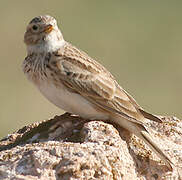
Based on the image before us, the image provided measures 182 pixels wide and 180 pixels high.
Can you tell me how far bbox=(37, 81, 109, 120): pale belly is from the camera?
905 cm

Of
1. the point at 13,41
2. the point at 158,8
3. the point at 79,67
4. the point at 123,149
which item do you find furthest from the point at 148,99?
the point at 123,149

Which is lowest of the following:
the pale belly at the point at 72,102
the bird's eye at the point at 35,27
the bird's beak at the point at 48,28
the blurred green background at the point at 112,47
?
the pale belly at the point at 72,102

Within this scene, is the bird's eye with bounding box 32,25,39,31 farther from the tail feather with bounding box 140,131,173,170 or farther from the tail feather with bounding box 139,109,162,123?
the tail feather with bounding box 140,131,173,170

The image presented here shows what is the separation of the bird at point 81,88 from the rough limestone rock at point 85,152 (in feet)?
0.58

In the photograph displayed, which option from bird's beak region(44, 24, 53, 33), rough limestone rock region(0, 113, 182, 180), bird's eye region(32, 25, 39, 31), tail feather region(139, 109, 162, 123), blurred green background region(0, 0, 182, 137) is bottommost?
rough limestone rock region(0, 113, 182, 180)

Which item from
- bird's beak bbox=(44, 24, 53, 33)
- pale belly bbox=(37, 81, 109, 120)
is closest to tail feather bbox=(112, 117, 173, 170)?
pale belly bbox=(37, 81, 109, 120)

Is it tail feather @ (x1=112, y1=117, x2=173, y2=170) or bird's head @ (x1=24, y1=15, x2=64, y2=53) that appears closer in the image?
tail feather @ (x1=112, y1=117, x2=173, y2=170)

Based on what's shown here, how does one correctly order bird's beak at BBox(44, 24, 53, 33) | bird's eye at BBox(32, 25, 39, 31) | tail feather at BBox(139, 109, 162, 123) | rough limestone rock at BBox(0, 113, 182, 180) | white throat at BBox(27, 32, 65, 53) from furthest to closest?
bird's eye at BBox(32, 25, 39, 31), bird's beak at BBox(44, 24, 53, 33), white throat at BBox(27, 32, 65, 53), tail feather at BBox(139, 109, 162, 123), rough limestone rock at BBox(0, 113, 182, 180)

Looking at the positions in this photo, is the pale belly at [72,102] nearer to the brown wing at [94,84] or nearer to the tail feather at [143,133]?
the brown wing at [94,84]

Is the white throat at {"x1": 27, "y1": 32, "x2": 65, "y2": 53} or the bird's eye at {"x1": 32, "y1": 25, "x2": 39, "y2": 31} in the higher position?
the bird's eye at {"x1": 32, "y1": 25, "x2": 39, "y2": 31}

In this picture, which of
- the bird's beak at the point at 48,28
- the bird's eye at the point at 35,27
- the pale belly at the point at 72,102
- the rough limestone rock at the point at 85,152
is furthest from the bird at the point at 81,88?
the bird's eye at the point at 35,27

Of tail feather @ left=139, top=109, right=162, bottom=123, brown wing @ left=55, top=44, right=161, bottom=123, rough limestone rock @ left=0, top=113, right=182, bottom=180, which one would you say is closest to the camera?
rough limestone rock @ left=0, top=113, right=182, bottom=180

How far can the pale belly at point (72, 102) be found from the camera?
905 centimetres

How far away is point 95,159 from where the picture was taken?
7488mm
